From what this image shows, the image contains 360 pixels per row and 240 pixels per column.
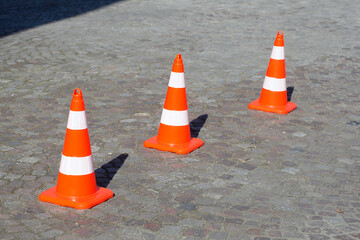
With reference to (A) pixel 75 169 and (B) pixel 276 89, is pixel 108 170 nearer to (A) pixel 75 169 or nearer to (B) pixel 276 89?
(A) pixel 75 169

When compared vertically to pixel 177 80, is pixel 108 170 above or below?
below

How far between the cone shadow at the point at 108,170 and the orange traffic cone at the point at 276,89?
2.12m

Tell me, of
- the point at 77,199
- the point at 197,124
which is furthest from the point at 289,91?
the point at 77,199

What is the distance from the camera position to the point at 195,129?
6.32m

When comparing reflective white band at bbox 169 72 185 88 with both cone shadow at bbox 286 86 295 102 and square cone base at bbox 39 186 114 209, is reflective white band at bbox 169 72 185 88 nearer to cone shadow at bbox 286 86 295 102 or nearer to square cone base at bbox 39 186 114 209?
square cone base at bbox 39 186 114 209

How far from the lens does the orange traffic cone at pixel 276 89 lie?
6965mm

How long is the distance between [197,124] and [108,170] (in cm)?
157

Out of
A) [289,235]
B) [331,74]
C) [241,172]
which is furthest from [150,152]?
[331,74]

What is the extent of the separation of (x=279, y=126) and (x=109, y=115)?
182 centimetres

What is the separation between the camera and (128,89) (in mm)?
7695

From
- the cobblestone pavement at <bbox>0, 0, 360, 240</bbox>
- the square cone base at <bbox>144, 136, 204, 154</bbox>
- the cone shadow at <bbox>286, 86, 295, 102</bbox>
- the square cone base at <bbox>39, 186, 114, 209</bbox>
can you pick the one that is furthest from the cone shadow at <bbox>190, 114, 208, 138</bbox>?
the square cone base at <bbox>39, 186, 114, 209</bbox>

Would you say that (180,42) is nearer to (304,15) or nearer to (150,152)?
(304,15)

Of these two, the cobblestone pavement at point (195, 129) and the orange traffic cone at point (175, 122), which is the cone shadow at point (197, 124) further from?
the orange traffic cone at point (175, 122)

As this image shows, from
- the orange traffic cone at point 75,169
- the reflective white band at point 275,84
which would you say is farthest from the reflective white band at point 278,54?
the orange traffic cone at point 75,169
